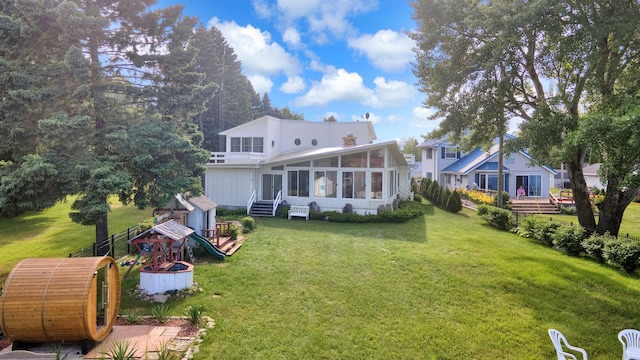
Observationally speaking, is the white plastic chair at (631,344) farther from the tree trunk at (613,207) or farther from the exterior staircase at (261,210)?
→ the exterior staircase at (261,210)

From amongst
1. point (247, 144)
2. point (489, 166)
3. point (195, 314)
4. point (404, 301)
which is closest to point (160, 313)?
point (195, 314)

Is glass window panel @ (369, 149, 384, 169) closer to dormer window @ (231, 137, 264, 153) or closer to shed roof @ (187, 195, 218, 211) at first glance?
shed roof @ (187, 195, 218, 211)

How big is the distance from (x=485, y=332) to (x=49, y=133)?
10562 millimetres

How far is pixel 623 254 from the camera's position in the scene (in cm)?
988

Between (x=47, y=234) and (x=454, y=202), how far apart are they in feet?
73.0

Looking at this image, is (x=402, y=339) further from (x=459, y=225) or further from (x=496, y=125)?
(x=459, y=225)

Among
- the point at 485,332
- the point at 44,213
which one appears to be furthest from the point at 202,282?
the point at 44,213

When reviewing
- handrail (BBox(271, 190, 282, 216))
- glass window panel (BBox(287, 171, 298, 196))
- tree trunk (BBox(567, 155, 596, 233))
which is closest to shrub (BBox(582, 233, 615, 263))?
tree trunk (BBox(567, 155, 596, 233))

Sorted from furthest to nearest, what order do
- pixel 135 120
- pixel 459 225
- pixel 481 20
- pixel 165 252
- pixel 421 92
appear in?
pixel 459 225, pixel 421 92, pixel 481 20, pixel 135 120, pixel 165 252

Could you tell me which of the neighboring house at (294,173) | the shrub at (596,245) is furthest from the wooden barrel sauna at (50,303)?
the shrub at (596,245)

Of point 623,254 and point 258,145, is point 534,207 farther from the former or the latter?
point 258,145

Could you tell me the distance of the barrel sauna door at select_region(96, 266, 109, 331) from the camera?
17.9ft

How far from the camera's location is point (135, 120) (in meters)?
9.60

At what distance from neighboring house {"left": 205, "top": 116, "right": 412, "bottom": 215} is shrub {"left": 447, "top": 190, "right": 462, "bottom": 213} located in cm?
408
